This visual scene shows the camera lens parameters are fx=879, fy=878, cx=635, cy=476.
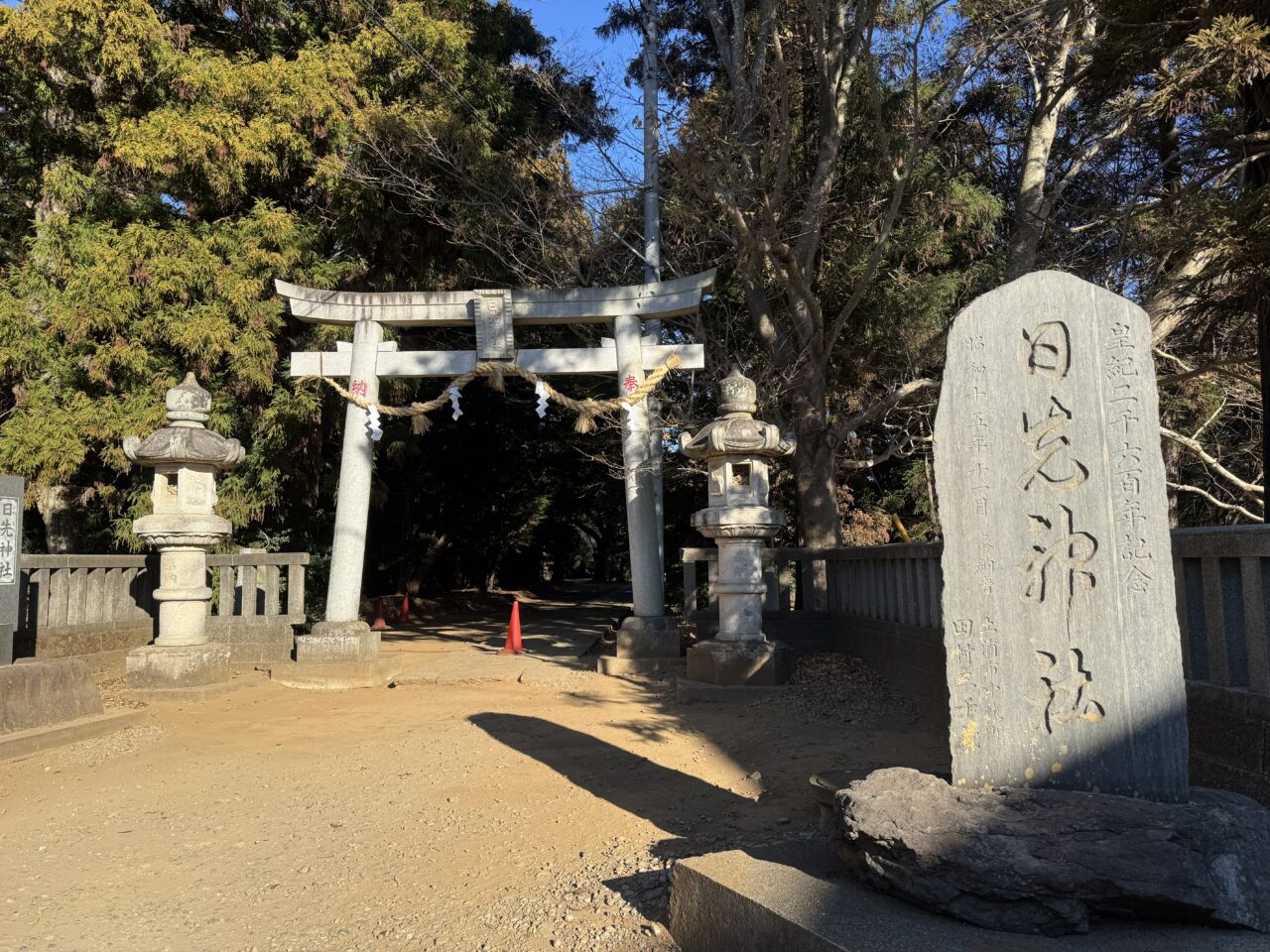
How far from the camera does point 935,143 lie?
12.4 m

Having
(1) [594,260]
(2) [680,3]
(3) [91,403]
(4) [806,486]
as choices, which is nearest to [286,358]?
(3) [91,403]

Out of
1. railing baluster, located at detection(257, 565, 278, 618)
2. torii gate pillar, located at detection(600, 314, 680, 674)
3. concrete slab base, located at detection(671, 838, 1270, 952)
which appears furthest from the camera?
railing baluster, located at detection(257, 565, 278, 618)

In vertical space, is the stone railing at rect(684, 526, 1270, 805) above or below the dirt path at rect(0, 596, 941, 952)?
above

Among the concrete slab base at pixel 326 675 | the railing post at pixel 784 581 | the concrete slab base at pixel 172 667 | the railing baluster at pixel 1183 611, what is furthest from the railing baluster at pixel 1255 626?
the concrete slab base at pixel 172 667

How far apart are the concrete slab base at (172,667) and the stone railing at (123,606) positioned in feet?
2.29

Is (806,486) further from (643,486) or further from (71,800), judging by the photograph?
(71,800)

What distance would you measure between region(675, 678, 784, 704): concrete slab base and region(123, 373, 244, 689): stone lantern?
4.67 m

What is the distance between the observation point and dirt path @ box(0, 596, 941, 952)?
3.70 m

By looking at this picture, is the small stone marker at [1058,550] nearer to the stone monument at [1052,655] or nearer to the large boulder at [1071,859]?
the stone monument at [1052,655]

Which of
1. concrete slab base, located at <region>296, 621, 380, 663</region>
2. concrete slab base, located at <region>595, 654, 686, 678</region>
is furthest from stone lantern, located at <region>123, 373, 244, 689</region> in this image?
concrete slab base, located at <region>595, 654, 686, 678</region>

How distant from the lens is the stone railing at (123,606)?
843 centimetres

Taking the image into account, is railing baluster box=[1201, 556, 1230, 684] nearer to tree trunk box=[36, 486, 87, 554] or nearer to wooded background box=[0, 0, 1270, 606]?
wooded background box=[0, 0, 1270, 606]

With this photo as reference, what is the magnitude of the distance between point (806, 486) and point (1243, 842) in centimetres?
895

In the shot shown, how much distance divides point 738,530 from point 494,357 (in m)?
3.67
